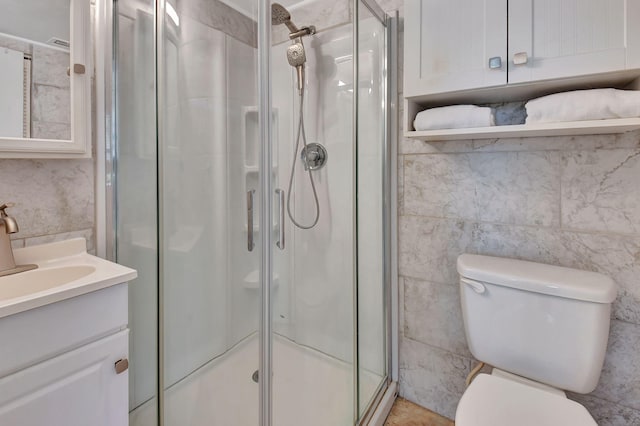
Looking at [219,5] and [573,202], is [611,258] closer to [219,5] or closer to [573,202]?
[573,202]

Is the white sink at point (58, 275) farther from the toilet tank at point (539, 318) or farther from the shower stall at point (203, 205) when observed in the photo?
the toilet tank at point (539, 318)

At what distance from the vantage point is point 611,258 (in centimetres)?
131

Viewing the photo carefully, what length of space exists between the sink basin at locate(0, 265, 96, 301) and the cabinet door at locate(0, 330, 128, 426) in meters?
0.25

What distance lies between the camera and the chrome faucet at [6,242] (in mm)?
936

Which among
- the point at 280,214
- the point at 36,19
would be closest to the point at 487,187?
the point at 280,214

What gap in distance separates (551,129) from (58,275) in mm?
1674

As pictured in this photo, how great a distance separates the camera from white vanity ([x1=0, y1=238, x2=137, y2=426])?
2.43ft

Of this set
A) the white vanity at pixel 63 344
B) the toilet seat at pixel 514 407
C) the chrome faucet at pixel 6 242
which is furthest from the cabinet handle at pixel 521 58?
the chrome faucet at pixel 6 242

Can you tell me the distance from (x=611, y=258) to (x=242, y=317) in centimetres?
143

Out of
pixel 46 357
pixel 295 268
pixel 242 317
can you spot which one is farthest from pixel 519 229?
pixel 46 357

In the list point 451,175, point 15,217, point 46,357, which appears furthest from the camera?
point 451,175

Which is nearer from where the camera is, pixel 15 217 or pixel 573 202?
pixel 15 217

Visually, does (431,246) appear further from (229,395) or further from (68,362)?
(68,362)

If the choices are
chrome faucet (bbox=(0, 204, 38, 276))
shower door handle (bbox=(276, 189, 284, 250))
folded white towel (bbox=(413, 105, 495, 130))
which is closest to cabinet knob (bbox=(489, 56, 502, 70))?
folded white towel (bbox=(413, 105, 495, 130))
